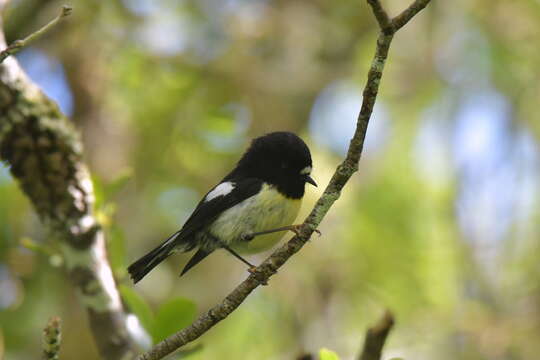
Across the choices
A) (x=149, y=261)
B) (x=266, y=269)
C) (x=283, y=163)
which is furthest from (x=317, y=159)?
(x=266, y=269)

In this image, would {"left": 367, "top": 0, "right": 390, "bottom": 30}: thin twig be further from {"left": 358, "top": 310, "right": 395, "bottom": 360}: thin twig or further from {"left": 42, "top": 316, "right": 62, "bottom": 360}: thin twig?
{"left": 42, "top": 316, "right": 62, "bottom": 360}: thin twig

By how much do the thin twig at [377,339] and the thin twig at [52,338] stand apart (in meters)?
1.07

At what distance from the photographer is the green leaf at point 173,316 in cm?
317

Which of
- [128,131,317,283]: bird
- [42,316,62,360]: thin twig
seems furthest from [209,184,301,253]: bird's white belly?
[42,316,62,360]: thin twig

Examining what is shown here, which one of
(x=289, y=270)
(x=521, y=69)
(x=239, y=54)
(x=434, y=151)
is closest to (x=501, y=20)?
(x=521, y=69)

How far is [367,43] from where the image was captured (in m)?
7.88

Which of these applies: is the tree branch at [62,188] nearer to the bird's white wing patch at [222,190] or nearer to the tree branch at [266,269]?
the bird's white wing patch at [222,190]

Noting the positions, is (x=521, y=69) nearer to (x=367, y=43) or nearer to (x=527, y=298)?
(x=367, y=43)

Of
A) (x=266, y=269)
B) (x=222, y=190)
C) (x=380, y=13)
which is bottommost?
(x=266, y=269)

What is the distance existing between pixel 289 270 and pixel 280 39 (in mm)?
2079

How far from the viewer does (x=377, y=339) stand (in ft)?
8.32

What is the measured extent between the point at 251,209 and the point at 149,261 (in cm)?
62

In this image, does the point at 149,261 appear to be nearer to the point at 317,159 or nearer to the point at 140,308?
the point at 140,308

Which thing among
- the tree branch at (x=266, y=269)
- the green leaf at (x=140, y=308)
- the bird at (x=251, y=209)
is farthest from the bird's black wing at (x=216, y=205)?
the tree branch at (x=266, y=269)
